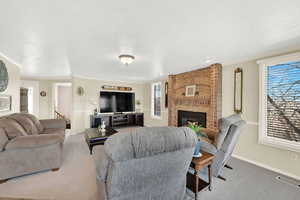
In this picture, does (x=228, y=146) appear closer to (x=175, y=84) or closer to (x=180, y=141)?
(x=180, y=141)

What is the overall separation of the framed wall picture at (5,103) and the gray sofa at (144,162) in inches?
121

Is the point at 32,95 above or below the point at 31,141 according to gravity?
above

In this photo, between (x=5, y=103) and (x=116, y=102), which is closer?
(x=5, y=103)

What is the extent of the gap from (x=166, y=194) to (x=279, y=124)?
8.90 feet

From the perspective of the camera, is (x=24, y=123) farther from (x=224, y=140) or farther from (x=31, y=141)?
(x=224, y=140)

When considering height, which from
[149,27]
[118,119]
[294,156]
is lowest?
[294,156]

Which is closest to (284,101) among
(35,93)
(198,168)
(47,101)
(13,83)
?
(198,168)

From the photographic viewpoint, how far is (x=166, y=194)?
1415 millimetres

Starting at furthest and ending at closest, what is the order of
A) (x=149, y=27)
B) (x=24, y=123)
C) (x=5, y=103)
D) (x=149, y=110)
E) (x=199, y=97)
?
(x=149, y=110)
(x=199, y=97)
(x=5, y=103)
(x=24, y=123)
(x=149, y=27)

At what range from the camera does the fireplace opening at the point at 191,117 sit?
3.95 m

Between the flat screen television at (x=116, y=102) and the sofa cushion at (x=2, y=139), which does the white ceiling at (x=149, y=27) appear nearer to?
the sofa cushion at (x=2, y=139)

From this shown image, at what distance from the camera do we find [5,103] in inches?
114

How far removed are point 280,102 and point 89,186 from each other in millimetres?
3791

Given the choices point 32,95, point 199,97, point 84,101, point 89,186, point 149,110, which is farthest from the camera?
point 149,110
